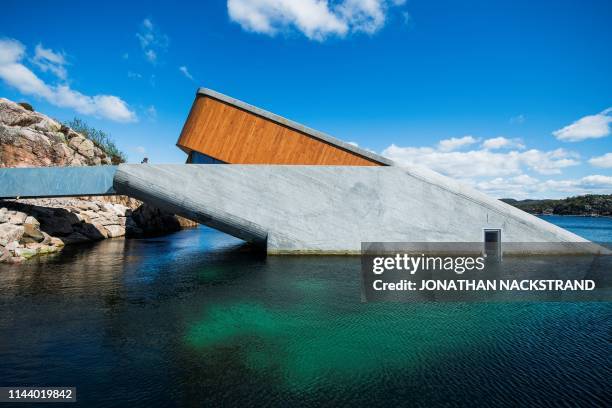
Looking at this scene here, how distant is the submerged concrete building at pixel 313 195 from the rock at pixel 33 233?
5.86 meters

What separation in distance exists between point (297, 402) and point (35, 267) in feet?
52.8

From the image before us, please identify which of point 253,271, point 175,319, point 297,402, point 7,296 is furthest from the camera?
point 253,271

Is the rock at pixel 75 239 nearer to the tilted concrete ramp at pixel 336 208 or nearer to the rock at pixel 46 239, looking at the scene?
the rock at pixel 46 239

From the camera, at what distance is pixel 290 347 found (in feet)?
22.2

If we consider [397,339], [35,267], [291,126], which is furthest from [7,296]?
[291,126]

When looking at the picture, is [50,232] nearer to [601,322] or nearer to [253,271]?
[253,271]

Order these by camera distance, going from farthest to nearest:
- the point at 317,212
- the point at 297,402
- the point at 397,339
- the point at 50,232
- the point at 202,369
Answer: the point at 50,232
the point at 317,212
the point at 397,339
the point at 202,369
the point at 297,402

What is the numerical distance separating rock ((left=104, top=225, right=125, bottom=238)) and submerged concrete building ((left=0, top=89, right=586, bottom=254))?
1200 centimetres

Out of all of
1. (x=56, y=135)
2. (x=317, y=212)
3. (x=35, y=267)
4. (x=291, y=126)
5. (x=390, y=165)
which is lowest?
(x=35, y=267)

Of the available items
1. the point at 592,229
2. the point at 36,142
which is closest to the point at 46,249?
the point at 36,142

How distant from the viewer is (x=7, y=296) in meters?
10.4

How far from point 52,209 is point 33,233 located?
493 centimetres

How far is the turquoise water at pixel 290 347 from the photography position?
5105 millimetres

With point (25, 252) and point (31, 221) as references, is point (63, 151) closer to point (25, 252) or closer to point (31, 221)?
point (31, 221)
